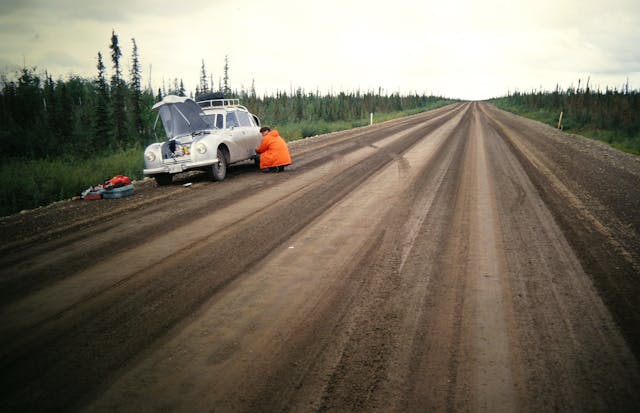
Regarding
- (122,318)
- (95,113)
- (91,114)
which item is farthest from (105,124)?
(122,318)

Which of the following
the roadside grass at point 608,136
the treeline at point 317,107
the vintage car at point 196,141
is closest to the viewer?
the vintage car at point 196,141

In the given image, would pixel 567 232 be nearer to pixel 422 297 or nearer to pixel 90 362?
pixel 422 297

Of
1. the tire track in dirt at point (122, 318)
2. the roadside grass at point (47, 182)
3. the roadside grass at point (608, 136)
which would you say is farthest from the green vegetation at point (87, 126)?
the roadside grass at point (608, 136)

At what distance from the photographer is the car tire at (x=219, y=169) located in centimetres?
948

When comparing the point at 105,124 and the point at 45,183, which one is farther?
the point at 105,124

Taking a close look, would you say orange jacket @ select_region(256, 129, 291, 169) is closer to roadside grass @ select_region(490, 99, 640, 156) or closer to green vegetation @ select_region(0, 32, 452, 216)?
green vegetation @ select_region(0, 32, 452, 216)

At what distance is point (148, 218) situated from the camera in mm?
6406

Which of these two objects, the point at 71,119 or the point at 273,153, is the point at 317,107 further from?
the point at 273,153

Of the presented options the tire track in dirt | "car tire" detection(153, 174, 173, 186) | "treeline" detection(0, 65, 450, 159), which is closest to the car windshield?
"car tire" detection(153, 174, 173, 186)

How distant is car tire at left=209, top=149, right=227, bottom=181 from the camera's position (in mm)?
9477

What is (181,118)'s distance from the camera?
10008 mm

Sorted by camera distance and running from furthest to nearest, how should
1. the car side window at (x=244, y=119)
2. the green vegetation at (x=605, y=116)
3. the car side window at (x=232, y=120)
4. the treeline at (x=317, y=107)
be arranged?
the treeline at (x=317, y=107), the green vegetation at (x=605, y=116), the car side window at (x=244, y=119), the car side window at (x=232, y=120)

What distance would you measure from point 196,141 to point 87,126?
110ft

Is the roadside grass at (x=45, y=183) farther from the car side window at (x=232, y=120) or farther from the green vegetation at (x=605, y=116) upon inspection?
the green vegetation at (x=605, y=116)
